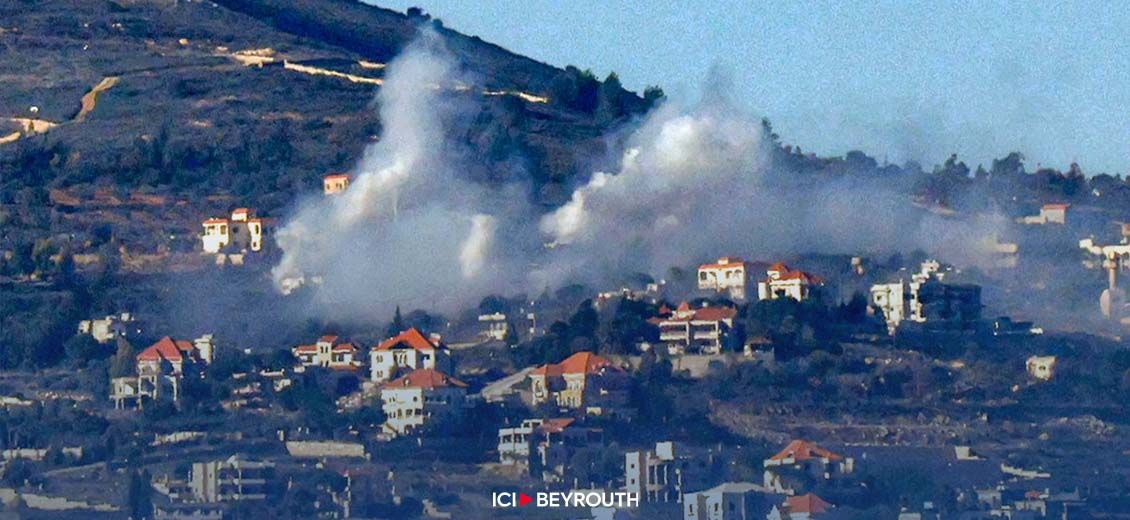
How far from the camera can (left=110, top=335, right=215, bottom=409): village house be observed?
269ft

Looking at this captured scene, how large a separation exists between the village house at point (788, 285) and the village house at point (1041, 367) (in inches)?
228

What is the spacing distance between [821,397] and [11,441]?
1343cm

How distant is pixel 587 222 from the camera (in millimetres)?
93812

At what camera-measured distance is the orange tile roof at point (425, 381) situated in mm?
80250

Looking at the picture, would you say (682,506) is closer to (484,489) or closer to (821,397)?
(484,489)

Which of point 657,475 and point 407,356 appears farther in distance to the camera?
point 407,356

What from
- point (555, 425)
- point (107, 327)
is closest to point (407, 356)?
point (555, 425)

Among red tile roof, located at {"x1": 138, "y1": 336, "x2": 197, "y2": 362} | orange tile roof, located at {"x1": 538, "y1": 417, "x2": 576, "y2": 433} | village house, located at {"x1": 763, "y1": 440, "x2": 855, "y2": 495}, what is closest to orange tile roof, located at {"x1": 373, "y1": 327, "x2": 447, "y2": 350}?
red tile roof, located at {"x1": 138, "y1": 336, "x2": 197, "y2": 362}

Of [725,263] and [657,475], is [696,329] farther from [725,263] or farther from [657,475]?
[657,475]

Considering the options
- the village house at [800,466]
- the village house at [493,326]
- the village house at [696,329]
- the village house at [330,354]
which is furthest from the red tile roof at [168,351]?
the village house at [800,466]

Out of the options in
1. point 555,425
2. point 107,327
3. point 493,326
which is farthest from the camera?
point 107,327

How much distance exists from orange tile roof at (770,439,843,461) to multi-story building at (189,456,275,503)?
7.96 m

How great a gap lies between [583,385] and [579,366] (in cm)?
104

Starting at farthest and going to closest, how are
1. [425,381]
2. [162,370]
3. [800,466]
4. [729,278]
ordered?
[729,278]
[162,370]
[425,381]
[800,466]
